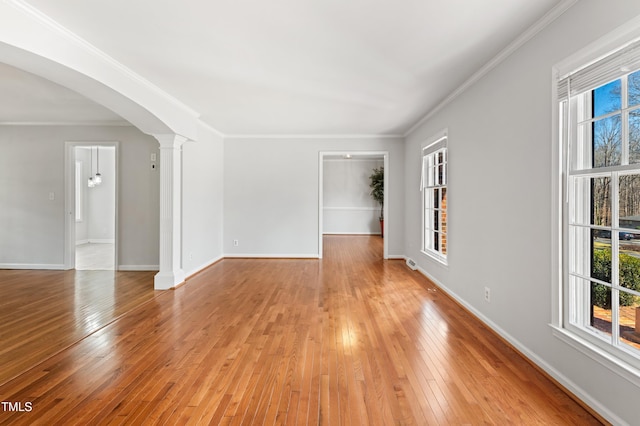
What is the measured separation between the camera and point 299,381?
7.13 feet

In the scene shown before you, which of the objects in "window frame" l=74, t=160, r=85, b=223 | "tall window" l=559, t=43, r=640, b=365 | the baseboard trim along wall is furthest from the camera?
"window frame" l=74, t=160, r=85, b=223

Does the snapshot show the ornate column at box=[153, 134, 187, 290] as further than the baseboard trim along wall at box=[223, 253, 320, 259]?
No

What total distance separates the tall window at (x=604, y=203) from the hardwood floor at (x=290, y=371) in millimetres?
544

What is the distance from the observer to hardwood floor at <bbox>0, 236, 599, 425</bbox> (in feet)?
6.03

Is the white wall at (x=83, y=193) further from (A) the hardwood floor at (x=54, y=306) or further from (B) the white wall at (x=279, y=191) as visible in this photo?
(B) the white wall at (x=279, y=191)

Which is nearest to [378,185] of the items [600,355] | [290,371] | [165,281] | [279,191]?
[279,191]

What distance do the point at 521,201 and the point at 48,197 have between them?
282 inches

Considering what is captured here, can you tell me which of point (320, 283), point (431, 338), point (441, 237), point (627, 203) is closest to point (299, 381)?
point (431, 338)

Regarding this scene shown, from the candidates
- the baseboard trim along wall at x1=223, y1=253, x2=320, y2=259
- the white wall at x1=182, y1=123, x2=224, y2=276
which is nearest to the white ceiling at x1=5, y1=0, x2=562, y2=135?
the white wall at x1=182, y1=123, x2=224, y2=276

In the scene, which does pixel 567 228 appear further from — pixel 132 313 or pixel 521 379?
pixel 132 313

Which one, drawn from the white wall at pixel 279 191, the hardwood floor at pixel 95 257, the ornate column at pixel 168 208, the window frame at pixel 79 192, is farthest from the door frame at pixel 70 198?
the window frame at pixel 79 192

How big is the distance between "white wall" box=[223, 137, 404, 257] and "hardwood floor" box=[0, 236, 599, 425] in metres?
2.85

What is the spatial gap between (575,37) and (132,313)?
14.9 feet

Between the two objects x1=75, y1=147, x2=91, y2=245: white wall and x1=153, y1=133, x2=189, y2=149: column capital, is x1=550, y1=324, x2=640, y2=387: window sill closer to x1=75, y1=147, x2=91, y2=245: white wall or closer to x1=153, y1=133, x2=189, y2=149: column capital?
Result: x1=153, y1=133, x2=189, y2=149: column capital
